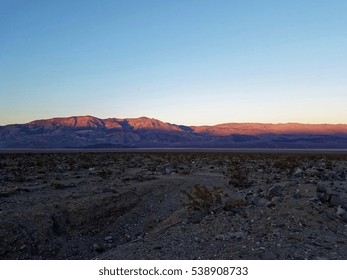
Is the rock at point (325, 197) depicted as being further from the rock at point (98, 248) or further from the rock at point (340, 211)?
the rock at point (98, 248)

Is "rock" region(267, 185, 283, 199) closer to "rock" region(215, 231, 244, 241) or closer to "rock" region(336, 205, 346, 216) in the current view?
"rock" region(336, 205, 346, 216)

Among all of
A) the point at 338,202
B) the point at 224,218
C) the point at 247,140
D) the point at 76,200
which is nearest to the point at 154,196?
the point at 76,200

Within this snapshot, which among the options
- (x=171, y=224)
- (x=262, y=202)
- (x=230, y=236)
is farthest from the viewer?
(x=262, y=202)

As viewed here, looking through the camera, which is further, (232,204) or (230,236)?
(232,204)

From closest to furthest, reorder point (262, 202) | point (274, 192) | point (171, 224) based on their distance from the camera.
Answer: point (171, 224)
point (262, 202)
point (274, 192)

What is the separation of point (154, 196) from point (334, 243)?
8.71m

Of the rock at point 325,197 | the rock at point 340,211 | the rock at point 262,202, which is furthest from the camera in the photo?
the rock at point 325,197

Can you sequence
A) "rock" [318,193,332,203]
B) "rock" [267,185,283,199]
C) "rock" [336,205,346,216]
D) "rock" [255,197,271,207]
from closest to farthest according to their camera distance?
"rock" [336,205,346,216]
"rock" [255,197,271,207]
"rock" [318,193,332,203]
"rock" [267,185,283,199]

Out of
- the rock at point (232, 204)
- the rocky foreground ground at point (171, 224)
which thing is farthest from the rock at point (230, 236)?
the rock at point (232, 204)

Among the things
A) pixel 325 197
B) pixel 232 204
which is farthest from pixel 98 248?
pixel 325 197

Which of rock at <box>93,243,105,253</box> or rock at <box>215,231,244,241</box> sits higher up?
rock at <box>215,231,244,241</box>

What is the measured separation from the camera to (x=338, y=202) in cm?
1006

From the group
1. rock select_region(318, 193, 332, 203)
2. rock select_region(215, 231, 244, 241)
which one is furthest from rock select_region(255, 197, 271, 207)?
rock select_region(215, 231, 244, 241)

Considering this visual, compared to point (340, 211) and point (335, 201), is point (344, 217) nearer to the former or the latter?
point (340, 211)
